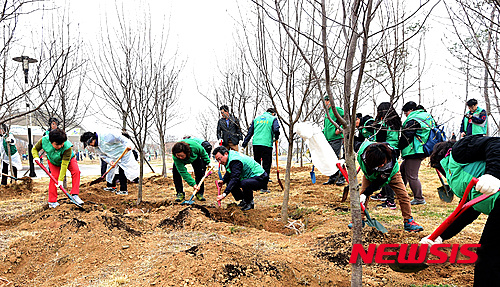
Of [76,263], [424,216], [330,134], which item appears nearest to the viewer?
[76,263]

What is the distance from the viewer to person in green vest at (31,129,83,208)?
4.31 m

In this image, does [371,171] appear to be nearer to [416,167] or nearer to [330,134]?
[416,167]

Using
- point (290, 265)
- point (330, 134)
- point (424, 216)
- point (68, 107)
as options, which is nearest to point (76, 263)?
point (290, 265)

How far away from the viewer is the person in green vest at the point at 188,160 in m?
4.98

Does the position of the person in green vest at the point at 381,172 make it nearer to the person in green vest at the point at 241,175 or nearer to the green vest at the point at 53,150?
the person in green vest at the point at 241,175

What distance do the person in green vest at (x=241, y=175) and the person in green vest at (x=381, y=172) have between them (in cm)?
174

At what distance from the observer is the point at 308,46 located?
360cm

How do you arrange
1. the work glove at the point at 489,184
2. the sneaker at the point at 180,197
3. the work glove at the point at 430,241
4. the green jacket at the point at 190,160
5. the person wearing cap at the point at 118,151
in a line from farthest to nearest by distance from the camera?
the person wearing cap at the point at 118,151
the sneaker at the point at 180,197
the green jacket at the point at 190,160
the work glove at the point at 430,241
the work glove at the point at 489,184

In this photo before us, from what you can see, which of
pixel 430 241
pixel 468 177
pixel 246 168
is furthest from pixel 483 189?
pixel 246 168

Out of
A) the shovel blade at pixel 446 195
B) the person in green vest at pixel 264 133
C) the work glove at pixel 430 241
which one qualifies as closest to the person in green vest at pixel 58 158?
the person in green vest at pixel 264 133

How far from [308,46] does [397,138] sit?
2085mm

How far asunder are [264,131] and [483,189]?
4.38m

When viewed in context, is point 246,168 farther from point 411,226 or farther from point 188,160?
point 411,226

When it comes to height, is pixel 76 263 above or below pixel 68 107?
below
